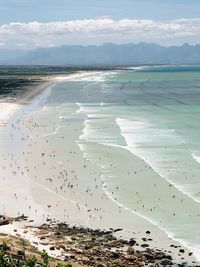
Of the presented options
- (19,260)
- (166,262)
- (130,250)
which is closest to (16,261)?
(19,260)

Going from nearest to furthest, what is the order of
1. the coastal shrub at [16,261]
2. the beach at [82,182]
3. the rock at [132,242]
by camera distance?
the coastal shrub at [16,261], the rock at [132,242], the beach at [82,182]

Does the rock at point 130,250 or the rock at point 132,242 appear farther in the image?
the rock at point 132,242

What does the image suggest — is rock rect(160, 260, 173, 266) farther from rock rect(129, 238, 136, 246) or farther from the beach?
rock rect(129, 238, 136, 246)

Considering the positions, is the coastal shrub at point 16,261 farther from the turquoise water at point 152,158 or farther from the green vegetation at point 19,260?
the turquoise water at point 152,158

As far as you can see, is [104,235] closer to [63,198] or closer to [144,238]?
[144,238]

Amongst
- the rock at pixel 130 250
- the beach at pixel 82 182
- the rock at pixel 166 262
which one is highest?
the beach at pixel 82 182

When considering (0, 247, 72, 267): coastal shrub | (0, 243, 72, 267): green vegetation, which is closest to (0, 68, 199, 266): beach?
(0, 243, 72, 267): green vegetation

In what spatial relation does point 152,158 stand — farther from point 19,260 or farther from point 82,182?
point 19,260

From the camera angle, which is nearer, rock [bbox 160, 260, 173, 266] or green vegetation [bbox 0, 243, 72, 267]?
green vegetation [bbox 0, 243, 72, 267]

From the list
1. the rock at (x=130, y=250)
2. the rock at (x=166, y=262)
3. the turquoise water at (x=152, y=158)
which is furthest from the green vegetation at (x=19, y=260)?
the turquoise water at (x=152, y=158)
